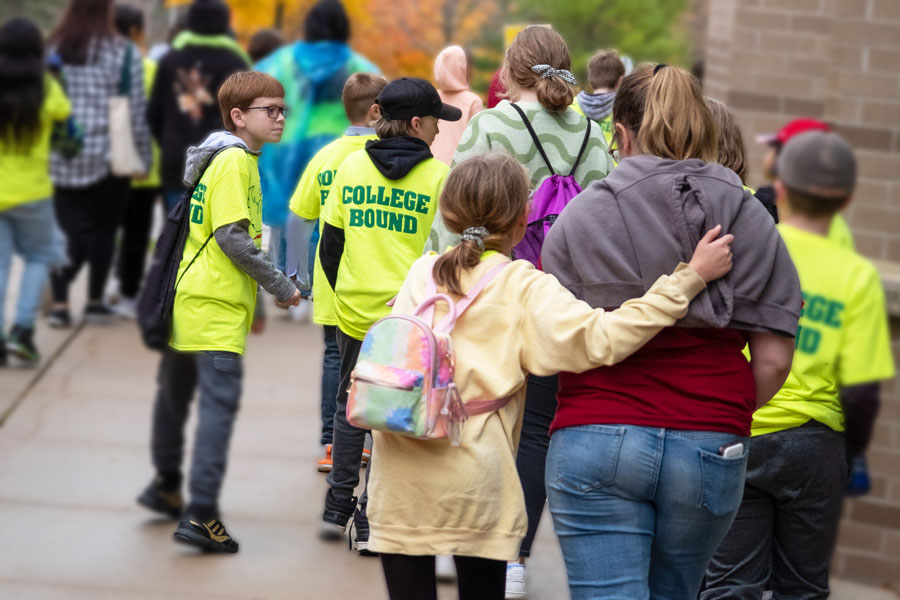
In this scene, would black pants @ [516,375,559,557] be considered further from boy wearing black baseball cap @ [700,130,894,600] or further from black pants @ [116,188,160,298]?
black pants @ [116,188,160,298]

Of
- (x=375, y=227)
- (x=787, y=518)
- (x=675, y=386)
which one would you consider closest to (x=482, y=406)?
(x=675, y=386)

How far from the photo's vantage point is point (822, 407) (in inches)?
158

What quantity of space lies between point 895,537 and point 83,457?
5.49 meters

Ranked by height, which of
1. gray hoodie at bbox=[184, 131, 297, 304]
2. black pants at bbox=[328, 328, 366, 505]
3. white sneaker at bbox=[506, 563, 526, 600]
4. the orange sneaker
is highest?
gray hoodie at bbox=[184, 131, 297, 304]

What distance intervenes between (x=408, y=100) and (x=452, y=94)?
2.64ft

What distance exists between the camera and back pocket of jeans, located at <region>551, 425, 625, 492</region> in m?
3.17

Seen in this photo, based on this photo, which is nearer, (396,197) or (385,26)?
(396,197)

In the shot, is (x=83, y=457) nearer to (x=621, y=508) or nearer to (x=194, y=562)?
(x=194, y=562)

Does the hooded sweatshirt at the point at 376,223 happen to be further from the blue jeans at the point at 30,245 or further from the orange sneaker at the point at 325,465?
the blue jeans at the point at 30,245

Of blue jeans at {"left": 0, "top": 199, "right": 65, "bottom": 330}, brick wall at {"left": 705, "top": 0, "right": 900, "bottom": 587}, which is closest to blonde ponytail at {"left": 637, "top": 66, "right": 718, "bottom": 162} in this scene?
brick wall at {"left": 705, "top": 0, "right": 900, "bottom": 587}

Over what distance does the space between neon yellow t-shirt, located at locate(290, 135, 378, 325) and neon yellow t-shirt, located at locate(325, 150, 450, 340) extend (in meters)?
0.13

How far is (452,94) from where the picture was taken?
415cm

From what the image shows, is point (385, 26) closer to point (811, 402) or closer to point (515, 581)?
point (515, 581)

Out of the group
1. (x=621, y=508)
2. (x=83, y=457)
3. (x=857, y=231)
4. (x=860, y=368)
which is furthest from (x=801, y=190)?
(x=83, y=457)
